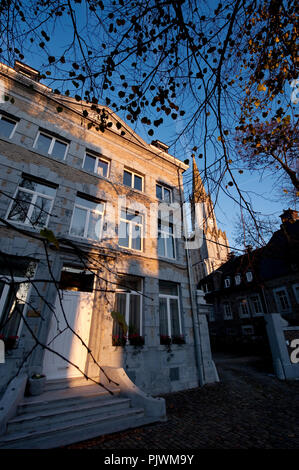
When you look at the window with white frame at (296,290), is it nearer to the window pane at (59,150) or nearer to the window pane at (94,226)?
the window pane at (94,226)

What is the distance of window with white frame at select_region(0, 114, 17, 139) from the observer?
325 inches

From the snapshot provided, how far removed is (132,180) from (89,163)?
88.7 inches

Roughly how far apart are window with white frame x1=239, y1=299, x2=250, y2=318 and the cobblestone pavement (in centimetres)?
1545

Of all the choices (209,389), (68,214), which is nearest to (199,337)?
(209,389)

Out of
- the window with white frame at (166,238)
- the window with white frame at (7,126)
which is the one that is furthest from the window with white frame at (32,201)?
the window with white frame at (166,238)

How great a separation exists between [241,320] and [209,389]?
1696 cm

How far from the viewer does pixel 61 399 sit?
16.8ft

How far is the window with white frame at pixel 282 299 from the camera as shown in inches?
752

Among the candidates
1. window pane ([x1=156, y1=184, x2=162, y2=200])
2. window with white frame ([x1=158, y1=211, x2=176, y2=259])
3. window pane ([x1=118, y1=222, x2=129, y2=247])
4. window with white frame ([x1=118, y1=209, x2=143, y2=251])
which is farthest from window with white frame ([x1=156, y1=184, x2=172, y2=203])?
window pane ([x1=118, y1=222, x2=129, y2=247])

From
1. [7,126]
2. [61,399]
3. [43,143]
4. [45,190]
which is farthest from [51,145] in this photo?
[61,399]

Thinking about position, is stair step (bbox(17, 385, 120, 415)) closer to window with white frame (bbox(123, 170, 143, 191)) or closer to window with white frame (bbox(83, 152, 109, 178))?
window with white frame (bbox(83, 152, 109, 178))

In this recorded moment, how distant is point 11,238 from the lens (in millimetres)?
6781

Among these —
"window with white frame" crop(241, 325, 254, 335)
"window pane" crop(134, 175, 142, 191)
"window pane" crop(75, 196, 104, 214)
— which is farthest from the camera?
"window with white frame" crop(241, 325, 254, 335)
